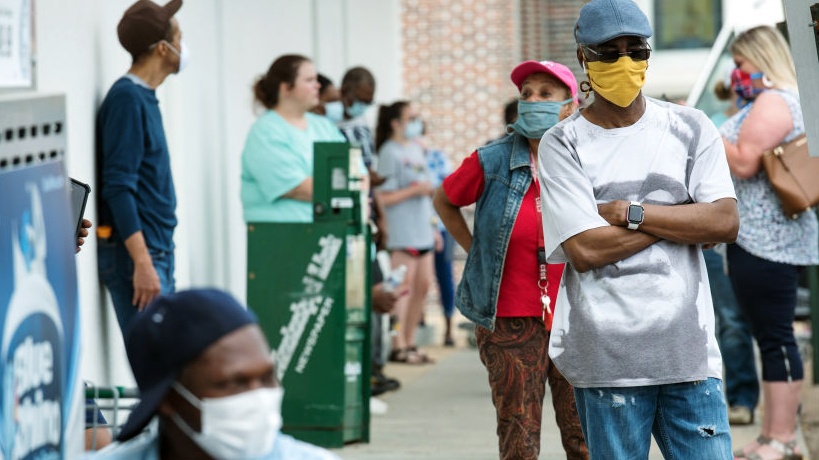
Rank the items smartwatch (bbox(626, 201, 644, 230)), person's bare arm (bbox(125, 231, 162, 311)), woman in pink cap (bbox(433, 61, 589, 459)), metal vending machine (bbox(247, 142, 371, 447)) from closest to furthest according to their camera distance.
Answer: smartwatch (bbox(626, 201, 644, 230)), woman in pink cap (bbox(433, 61, 589, 459)), person's bare arm (bbox(125, 231, 162, 311)), metal vending machine (bbox(247, 142, 371, 447))

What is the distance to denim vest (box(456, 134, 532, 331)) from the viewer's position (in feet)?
17.3

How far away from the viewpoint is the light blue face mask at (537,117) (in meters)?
5.27

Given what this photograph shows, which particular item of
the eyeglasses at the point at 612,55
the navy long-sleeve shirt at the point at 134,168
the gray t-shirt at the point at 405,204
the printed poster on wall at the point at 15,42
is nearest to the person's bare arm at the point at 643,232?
the eyeglasses at the point at 612,55

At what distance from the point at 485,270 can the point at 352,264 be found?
220cm

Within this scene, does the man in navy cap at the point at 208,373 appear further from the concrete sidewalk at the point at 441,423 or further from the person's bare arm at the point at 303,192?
the person's bare arm at the point at 303,192

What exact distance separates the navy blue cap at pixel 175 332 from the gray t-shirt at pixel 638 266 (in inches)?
66.2

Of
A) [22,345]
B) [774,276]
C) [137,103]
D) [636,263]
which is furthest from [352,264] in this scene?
[22,345]

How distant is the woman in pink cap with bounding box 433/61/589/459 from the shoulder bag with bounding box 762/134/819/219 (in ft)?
5.32

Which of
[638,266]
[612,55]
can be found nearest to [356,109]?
[612,55]

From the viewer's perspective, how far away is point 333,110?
9.71m

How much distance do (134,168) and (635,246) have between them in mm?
2933

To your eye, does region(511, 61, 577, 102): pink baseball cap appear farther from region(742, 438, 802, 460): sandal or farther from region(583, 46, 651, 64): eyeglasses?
region(742, 438, 802, 460): sandal

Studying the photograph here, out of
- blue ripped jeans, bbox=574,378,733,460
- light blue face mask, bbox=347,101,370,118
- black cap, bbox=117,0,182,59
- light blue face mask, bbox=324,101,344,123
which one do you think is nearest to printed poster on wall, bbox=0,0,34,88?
blue ripped jeans, bbox=574,378,733,460

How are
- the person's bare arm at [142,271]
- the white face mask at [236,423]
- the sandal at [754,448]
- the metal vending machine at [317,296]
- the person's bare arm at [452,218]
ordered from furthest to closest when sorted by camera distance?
the metal vending machine at [317,296], the sandal at [754,448], the person's bare arm at [142,271], the person's bare arm at [452,218], the white face mask at [236,423]
